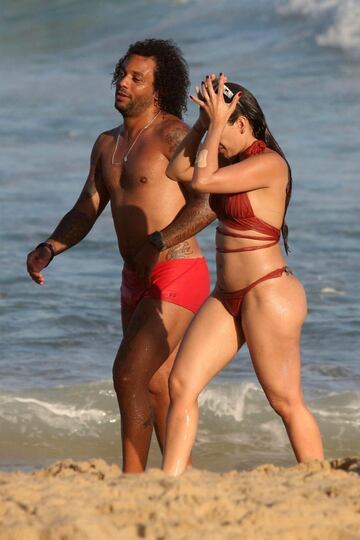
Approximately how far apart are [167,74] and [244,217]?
1299 mm

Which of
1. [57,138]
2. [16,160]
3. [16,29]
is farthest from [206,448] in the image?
[16,29]

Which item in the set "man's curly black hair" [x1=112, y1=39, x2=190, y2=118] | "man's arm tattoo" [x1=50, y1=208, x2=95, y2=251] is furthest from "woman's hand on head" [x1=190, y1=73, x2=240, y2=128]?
"man's arm tattoo" [x1=50, y1=208, x2=95, y2=251]

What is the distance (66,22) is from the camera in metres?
26.3

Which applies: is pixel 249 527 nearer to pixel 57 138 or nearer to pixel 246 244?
pixel 246 244

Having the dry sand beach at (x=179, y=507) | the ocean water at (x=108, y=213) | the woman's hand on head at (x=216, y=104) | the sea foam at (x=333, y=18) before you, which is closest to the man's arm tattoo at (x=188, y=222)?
the woman's hand on head at (x=216, y=104)

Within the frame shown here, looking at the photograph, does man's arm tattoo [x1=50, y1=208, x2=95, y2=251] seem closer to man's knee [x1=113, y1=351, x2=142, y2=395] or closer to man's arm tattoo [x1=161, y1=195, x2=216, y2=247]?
man's arm tattoo [x1=161, y1=195, x2=216, y2=247]

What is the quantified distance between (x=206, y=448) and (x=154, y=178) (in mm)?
2463

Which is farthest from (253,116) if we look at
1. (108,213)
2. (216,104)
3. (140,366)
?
(108,213)

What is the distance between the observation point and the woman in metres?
5.66

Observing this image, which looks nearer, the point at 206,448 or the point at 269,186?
the point at 269,186

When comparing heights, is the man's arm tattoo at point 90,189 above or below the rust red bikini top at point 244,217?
below

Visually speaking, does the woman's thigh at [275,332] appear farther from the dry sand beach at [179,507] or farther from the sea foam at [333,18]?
the sea foam at [333,18]

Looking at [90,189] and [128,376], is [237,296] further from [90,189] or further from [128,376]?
[90,189]

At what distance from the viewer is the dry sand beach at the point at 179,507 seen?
471 centimetres
